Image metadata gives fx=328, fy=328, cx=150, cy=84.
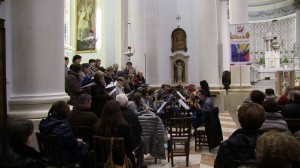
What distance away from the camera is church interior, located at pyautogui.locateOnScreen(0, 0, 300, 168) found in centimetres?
485

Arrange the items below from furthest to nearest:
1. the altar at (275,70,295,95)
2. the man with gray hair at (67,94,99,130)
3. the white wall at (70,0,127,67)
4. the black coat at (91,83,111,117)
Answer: the white wall at (70,0,127,67), the altar at (275,70,295,95), the black coat at (91,83,111,117), the man with gray hair at (67,94,99,130)

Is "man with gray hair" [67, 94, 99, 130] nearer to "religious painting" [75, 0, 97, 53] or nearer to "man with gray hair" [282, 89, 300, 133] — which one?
"man with gray hair" [282, 89, 300, 133]

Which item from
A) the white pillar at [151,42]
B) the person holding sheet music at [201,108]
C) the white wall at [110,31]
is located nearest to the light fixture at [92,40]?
the white wall at [110,31]

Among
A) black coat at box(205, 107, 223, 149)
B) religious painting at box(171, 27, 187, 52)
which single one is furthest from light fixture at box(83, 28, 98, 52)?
black coat at box(205, 107, 223, 149)

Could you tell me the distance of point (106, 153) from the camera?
3838mm

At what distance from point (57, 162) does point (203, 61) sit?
30.4 feet

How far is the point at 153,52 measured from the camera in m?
15.2

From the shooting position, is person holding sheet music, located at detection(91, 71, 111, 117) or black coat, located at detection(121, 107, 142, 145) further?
person holding sheet music, located at detection(91, 71, 111, 117)

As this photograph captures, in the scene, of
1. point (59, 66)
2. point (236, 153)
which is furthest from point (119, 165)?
point (59, 66)

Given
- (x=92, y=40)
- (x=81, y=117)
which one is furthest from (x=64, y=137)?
(x=92, y=40)

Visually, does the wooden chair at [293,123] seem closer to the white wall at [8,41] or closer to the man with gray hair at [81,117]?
the man with gray hair at [81,117]

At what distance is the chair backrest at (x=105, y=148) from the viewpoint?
3709 millimetres

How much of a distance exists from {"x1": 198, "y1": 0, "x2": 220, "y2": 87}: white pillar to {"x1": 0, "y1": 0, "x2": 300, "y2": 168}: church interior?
37mm

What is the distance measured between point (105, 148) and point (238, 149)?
167 centimetres
